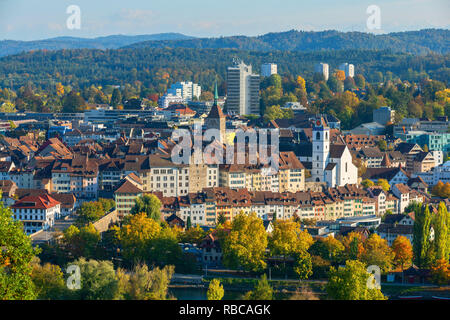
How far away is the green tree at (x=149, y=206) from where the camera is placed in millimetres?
24859

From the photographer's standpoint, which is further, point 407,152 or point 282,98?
point 282,98

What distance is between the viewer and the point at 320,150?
32281 millimetres

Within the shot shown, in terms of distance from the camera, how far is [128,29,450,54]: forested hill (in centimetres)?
10088

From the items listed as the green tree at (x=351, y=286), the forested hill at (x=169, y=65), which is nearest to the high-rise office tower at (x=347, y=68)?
the forested hill at (x=169, y=65)

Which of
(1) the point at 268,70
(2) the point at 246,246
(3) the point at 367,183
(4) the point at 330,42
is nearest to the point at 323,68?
(1) the point at 268,70

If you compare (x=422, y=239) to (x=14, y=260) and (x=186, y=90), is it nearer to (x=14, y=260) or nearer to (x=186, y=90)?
(x=14, y=260)

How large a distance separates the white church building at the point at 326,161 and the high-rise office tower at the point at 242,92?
20980 mm

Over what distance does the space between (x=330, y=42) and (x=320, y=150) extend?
85.9 metres

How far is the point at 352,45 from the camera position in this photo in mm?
108062
